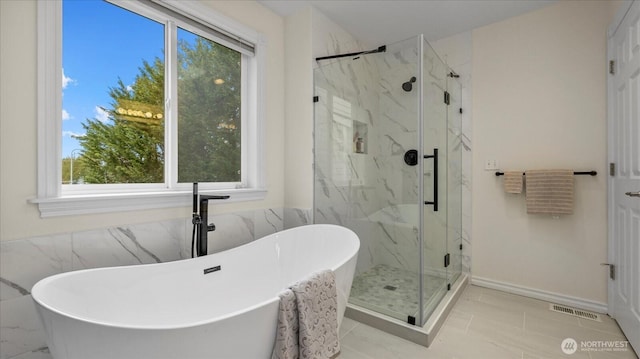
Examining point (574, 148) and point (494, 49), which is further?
point (494, 49)

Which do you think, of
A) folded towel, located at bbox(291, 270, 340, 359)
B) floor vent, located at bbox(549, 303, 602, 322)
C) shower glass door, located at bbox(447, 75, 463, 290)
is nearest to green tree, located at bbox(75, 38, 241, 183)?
folded towel, located at bbox(291, 270, 340, 359)

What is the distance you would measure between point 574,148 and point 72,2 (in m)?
3.63

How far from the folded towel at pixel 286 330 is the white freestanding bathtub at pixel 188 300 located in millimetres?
28

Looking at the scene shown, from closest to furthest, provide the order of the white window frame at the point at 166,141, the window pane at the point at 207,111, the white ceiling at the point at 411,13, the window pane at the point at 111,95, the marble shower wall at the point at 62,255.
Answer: the marble shower wall at the point at 62,255
the white window frame at the point at 166,141
the window pane at the point at 111,95
the window pane at the point at 207,111
the white ceiling at the point at 411,13

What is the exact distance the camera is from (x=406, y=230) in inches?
82.4

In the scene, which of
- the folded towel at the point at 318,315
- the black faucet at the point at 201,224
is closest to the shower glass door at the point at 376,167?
the folded towel at the point at 318,315

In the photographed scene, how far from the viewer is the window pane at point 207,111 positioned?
6.38 feet

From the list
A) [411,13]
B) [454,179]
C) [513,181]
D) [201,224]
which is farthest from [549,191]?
[201,224]

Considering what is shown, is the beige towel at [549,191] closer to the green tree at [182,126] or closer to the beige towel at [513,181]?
the beige towel at [513,181]

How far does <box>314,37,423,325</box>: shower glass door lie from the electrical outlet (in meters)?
1.17

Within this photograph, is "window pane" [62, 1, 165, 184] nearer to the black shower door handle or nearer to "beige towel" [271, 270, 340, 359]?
"beige towel" [271, 270, 340, 359]

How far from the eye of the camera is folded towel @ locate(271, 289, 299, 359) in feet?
3.50

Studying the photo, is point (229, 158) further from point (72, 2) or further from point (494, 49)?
point (494, 49)

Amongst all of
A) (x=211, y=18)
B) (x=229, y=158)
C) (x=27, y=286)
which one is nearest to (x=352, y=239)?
(x=229, y=158)
